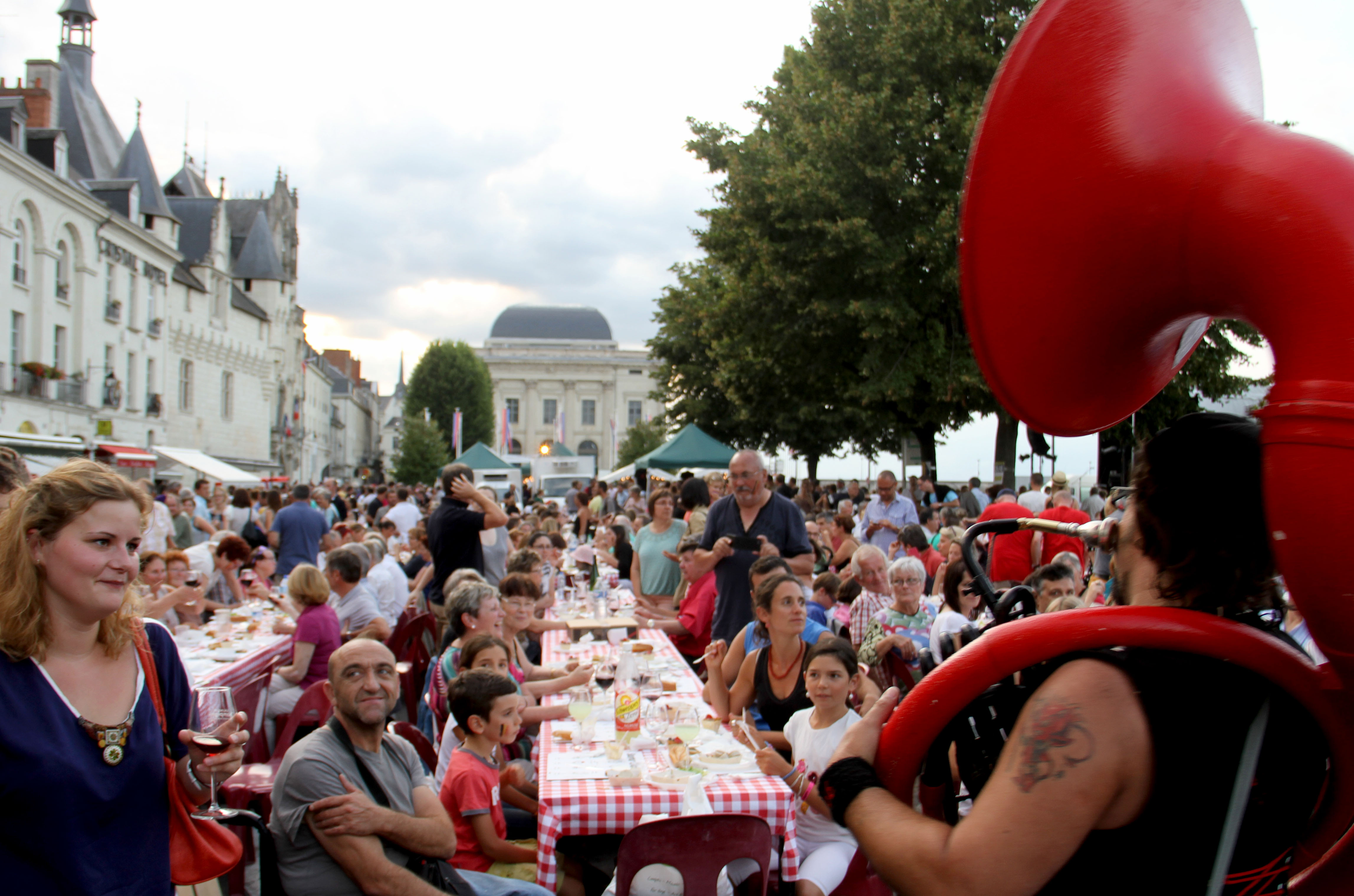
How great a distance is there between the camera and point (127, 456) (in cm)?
2259

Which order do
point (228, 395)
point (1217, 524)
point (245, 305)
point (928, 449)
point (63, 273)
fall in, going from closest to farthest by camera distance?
point (1217, 524)
point (928, 449)
point (63, 273)
point (228, 395)
point (245, 305)

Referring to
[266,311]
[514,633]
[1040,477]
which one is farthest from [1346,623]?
[266,311]

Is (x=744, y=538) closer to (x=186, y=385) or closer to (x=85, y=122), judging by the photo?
(x=186, y=385)

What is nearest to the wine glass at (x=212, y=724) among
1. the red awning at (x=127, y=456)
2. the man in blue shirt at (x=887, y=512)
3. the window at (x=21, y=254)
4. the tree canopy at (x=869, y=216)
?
the man in blue shirt at (x=887, y=512)

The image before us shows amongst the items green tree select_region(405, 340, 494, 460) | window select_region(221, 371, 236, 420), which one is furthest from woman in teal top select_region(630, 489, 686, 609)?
green tree select_region(405, 340, 494, 460)

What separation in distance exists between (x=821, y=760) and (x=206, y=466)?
2888 centimetres

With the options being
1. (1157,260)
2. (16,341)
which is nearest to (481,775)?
(1157,260)

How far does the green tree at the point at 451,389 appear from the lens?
217 ft

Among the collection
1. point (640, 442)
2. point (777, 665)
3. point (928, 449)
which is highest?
point (640, 442)

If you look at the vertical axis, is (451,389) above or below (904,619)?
above

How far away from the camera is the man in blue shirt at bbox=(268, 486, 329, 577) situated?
9672mm

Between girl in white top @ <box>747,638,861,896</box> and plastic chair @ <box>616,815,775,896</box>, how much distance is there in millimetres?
539

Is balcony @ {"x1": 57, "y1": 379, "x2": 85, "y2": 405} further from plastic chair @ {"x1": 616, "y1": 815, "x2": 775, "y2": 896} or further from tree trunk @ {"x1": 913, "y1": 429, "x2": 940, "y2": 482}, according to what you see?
plastic chair @ {"x1": 616, "y1": 815, "x2": 775, "y2": 896}

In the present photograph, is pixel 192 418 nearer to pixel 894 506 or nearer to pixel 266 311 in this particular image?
pixel 266 311
